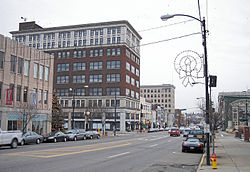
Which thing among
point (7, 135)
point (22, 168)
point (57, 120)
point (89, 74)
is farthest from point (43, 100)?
point (89, 74)

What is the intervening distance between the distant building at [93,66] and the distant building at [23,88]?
31.9 m

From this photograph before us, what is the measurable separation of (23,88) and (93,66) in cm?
4307

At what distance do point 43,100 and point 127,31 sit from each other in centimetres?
4519

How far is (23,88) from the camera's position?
130 feet

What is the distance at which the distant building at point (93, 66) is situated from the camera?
78.3m

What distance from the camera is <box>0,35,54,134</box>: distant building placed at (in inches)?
1421

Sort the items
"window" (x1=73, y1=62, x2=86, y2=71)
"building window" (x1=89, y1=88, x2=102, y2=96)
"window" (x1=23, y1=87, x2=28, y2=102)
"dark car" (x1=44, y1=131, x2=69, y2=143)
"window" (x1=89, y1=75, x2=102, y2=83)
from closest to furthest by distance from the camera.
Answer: "dark car" (x1=44, y1=131, x2=69, y2=143) → "window" (x1=23, y1=87, x2=28, y2=102) → "building window" (x1=89, y1=88, x2=102, y2=96) → "window" (x1=89, y1=75, x2=102, y2=83) → "window" (x1=73, y1=62, x2=86, y2=71)

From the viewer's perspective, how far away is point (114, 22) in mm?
79625

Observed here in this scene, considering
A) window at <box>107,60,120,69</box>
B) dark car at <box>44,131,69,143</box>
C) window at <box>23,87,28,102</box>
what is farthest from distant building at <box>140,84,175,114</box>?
dark car at <box>44,131,69,143</box>

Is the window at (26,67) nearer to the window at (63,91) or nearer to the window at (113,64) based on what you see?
the window at (113,64)

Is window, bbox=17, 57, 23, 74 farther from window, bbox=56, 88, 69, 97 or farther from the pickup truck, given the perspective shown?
window, bbox=56, 88, 69, 97

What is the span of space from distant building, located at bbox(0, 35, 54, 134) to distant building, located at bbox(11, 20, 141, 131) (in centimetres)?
3192

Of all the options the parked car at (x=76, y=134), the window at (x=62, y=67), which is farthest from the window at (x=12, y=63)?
the window at (x=62, y=67)

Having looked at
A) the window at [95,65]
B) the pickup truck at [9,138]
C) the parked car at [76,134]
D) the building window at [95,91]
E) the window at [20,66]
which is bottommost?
the parked car at [76,134]
